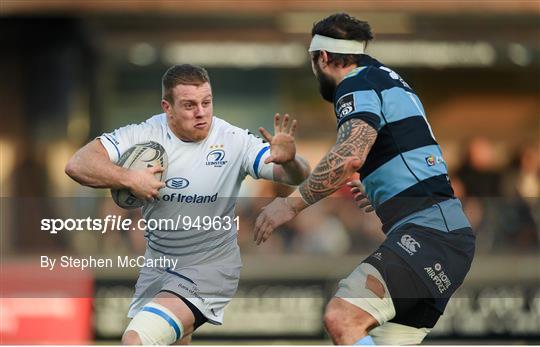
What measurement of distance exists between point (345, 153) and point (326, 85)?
61 centimetres

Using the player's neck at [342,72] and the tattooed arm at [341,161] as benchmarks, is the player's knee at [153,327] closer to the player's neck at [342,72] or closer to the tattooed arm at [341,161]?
the tattooed arm at [341,161]

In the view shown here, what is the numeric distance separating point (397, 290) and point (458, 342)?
6.89 metres

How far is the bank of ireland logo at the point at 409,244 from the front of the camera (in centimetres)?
665

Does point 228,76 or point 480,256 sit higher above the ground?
point 228,76

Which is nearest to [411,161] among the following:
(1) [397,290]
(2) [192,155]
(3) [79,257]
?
(1) [397,290]

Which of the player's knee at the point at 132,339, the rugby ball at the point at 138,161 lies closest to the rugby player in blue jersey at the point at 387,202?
the rugby ball at the point at 138,161

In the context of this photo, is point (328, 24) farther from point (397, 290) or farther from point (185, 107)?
point (397, 290)

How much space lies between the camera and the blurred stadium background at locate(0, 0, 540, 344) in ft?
42.5

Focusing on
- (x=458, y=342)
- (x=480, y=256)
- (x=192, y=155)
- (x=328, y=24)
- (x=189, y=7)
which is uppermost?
(x=189, y=7)

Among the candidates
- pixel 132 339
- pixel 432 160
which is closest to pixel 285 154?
pixel 432 160

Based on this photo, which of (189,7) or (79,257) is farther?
(189,7)

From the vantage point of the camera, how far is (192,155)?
24.1 ft

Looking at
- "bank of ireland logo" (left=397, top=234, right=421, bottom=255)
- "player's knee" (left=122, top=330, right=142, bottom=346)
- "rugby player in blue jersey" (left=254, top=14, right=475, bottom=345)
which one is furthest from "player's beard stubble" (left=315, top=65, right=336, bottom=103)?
"player's knee" (left=122, top=330, right=142, bottom=346)

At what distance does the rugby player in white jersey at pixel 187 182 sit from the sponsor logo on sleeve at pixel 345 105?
0.51 metres
